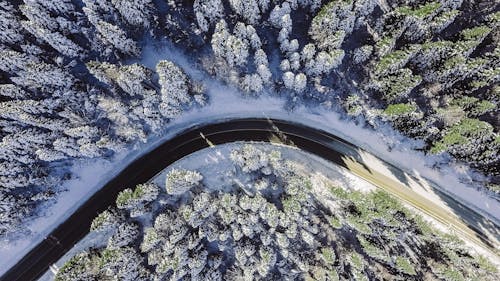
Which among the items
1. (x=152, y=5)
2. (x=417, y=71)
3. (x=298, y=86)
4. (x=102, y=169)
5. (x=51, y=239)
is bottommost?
(x=51, y=239)

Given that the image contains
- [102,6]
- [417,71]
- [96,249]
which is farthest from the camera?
[96,249]

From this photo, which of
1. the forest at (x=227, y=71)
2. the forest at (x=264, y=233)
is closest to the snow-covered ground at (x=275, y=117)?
the forest at (x=227, y=71)

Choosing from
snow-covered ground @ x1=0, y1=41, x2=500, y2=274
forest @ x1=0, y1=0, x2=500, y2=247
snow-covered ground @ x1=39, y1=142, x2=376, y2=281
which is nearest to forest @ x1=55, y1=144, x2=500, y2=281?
snow-covered ground @ x1=39, y1=142, x2=376, y2=281

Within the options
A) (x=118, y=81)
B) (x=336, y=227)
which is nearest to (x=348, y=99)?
(x=336, y=227)

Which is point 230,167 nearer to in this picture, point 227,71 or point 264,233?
point 264,233

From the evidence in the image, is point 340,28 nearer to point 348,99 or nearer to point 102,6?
point 348,99

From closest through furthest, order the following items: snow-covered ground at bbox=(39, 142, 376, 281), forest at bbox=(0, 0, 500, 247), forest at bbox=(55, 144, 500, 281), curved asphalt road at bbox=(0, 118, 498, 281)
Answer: forest at bbox=(0, 0, 500, 247), forest at bbox=(55, 144, 500, 281), snow-covered ground at bbox=(39, 142, 376, 281), curved asphalt road at bbox=(0, 118, 498, 281)

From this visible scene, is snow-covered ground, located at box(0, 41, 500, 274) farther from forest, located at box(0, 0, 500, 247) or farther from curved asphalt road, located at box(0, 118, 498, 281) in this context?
forest, located at box(0, 0, 500, 247)
